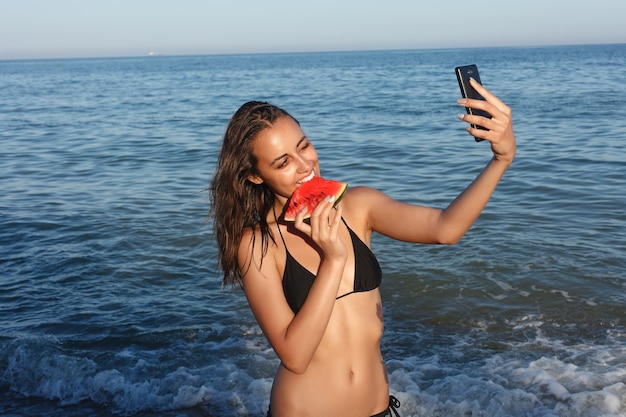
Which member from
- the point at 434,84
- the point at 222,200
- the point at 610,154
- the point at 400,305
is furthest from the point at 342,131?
the point at 434,84

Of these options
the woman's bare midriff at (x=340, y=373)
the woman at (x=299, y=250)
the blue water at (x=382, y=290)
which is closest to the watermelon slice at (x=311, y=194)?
the woman at (x=299, y=250)

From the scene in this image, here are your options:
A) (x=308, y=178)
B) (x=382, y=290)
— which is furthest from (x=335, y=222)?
(x=382, y=290)

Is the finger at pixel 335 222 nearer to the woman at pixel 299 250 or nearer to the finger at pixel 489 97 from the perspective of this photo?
the woman at pixel 299 250

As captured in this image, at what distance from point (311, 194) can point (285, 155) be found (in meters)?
0.28

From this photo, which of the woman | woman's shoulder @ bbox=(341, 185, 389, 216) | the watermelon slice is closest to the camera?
the watermelon slice

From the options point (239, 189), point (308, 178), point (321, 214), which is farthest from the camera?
point (239, 189)

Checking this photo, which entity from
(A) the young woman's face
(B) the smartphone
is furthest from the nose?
(B) the smartphone

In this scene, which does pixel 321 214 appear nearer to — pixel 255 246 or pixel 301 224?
pixel 301 224

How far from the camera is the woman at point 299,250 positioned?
2.77m

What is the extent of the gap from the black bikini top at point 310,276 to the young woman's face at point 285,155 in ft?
0.92

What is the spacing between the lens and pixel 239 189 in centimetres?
309

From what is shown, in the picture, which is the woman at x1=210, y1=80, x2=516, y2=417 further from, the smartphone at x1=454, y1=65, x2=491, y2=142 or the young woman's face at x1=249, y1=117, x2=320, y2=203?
the smartphone at x1=454, y1=65, x2=491, y2=142

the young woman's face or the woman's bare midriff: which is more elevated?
the young woman's face

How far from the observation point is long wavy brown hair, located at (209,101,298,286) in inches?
114
